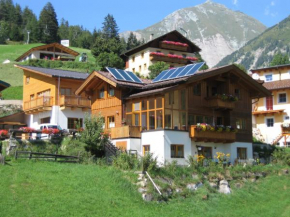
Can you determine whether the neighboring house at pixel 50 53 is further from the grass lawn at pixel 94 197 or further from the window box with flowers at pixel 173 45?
the grass lawn at pixel 94 197

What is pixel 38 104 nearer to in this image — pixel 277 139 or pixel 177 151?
pixel 177 151

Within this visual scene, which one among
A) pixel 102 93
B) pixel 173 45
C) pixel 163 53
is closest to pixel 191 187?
pixel 102 93

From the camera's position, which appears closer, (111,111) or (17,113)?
(111,111)

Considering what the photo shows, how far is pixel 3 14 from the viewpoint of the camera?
17588cm

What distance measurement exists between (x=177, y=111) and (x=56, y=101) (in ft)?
57.8

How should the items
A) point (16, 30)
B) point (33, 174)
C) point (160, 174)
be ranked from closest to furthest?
point (33, 174)
point (160, 174)
point (16, 30)

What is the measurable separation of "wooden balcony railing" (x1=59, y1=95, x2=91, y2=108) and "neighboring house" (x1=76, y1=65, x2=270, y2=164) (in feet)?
17.8

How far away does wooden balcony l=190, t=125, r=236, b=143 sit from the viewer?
36344mm

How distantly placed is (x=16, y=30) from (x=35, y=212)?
13626cm

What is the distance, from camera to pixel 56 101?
164 feet

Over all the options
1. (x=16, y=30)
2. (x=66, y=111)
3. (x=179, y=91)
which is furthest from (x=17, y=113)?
(x=16, y=30)

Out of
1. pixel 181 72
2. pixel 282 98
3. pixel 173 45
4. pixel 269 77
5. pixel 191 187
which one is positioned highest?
pixel 173 45

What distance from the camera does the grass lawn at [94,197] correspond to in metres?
23.7

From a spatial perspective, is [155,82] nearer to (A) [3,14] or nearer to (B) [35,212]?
(B) [35,212]
